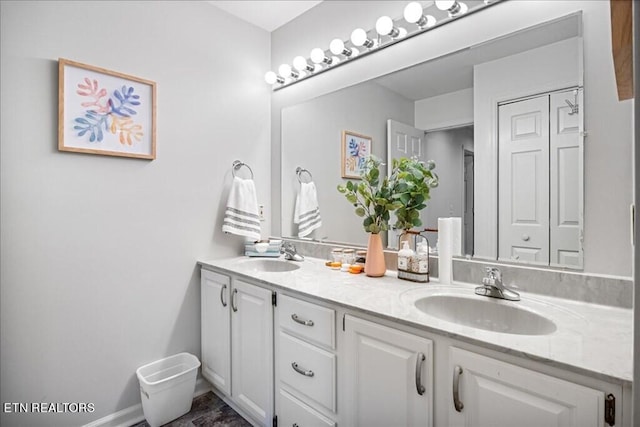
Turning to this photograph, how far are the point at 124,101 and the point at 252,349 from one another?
1.47 meters

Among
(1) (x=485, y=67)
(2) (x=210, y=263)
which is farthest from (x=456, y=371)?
(2) (x=210, y=263)

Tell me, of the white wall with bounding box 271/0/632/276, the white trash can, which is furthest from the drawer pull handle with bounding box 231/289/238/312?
the white wall with bounding box 271/0/632/276

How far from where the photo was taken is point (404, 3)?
1.69 metres

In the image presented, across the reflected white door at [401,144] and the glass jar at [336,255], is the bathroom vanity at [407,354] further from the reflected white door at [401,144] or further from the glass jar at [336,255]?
the reflected white door at [401,144]

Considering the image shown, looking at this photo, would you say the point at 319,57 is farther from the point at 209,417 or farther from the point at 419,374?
the point at 209,417

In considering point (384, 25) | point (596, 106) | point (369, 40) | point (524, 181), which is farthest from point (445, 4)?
point (524, 181)

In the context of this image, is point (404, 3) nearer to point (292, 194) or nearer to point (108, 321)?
point (292, 194)

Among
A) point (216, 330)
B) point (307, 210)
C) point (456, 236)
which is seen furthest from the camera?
point (307, 210)

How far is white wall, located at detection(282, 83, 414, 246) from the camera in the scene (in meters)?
1.85

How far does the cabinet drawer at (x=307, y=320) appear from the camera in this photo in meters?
1.27

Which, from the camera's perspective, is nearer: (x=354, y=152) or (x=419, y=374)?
(x=419, y=374)

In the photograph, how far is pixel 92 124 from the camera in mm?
1661

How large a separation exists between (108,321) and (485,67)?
2.23 m

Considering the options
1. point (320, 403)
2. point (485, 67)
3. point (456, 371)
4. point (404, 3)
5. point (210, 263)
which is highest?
point (404, 3)
